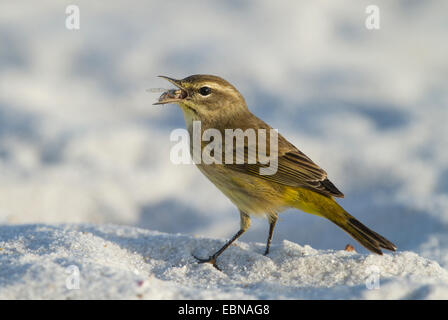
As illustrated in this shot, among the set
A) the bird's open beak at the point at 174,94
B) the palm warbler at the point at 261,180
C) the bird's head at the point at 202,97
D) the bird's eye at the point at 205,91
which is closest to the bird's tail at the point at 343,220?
the palm warbler at the point at 261,180

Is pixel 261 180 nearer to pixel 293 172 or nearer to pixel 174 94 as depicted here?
pixel 293 172

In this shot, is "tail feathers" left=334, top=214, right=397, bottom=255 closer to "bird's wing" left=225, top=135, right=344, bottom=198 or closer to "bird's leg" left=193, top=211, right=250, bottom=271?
"bird's wing" left=225, top=135, right=344, bottom=198

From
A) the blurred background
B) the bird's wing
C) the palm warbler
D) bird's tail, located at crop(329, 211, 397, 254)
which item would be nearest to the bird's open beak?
the palm warbler

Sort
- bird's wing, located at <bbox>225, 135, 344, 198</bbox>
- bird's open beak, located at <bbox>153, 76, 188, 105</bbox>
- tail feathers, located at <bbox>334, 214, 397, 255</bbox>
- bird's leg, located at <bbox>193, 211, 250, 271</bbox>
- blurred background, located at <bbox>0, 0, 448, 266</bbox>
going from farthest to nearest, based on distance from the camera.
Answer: blurred background, located at <bbox>0, 0, 448, 266</bbox> < bird's open beak, located at <bbox>153, 76, 188, 105</bbox> < bird's wing, located at <bbox>225, 135, 344, 198</bbox> < bird's leg, located at <bbox>193, 211, 250, 271</bbox> < tail feathers, located at <bbox>334, 214, 397, 255</bbox>

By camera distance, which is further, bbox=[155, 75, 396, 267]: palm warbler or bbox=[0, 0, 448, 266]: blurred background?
bbox=[0, 0, 448, 266]: blurred background

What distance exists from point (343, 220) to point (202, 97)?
1.58 metres

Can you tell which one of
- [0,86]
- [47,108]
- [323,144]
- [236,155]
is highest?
[0,86]

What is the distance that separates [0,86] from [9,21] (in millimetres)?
2816

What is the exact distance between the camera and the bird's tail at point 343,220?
385 centimetres

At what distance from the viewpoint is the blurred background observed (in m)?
6.88

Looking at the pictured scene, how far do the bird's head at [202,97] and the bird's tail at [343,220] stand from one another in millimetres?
1069

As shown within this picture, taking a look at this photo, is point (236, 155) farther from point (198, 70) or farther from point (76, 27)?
point (76, 27)

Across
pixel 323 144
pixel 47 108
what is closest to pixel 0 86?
pixel 47 108

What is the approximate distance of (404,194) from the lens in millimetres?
6656
